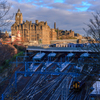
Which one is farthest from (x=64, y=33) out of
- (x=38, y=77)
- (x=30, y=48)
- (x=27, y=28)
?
(x=38, y=77)

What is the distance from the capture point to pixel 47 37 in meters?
46.6

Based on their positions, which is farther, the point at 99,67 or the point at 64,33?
the point at 64,33

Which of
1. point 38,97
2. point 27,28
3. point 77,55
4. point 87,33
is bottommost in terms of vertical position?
point 38,97

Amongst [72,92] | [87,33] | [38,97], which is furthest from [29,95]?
[87,33]

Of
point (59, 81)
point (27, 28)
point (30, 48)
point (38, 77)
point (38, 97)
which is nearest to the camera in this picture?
point (38, 97)

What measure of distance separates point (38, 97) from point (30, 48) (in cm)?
1536

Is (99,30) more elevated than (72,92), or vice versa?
(99,30)

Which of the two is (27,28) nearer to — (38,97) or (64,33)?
(64,33)

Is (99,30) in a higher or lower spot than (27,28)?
lower

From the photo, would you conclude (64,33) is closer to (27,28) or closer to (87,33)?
(27,28)

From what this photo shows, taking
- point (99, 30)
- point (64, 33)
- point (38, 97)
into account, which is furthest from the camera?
point (64, 33)

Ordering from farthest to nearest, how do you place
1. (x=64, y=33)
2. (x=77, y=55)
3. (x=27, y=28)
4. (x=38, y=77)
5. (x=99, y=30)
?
(x=64, y=33), (x=27, y=28), (x=77, y=55), (x=38, y=77), (x=99, y=30)

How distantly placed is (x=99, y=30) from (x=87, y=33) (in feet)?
1.69

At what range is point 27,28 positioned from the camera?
4478 centimetres
